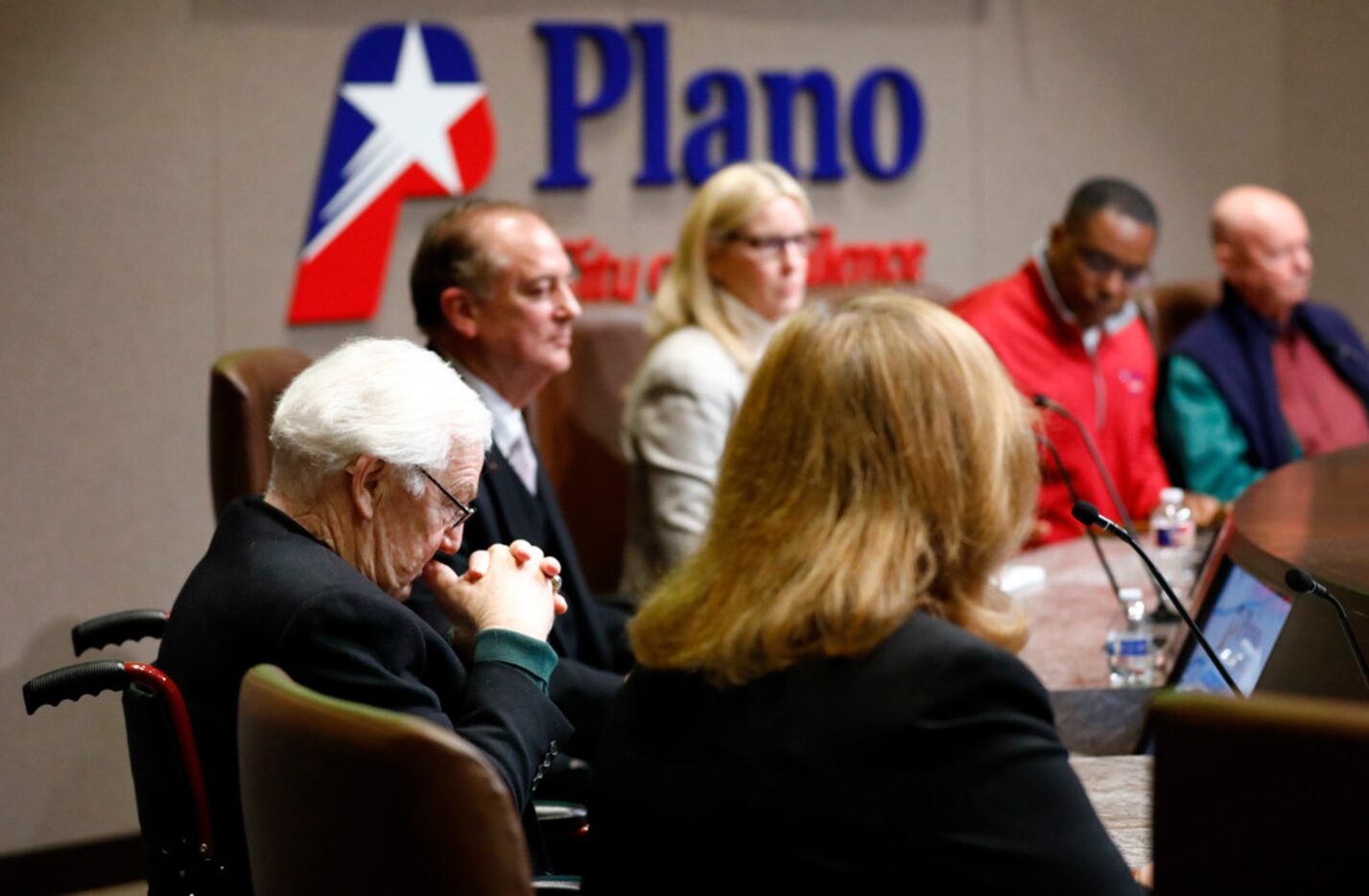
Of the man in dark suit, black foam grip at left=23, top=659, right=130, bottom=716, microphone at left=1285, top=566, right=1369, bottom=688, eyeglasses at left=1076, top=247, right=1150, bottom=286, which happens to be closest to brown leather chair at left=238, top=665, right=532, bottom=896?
black foam grip at left=23, top=659, right=130, bottom=716

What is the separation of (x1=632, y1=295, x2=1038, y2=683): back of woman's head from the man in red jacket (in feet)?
8.38

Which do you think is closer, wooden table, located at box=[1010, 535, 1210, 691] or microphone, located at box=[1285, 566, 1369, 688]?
microphone, located at box=[1285, 566, 1369, 688]

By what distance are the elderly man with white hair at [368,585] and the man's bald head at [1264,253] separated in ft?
9.93

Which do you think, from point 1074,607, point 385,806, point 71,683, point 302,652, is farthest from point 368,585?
point 1074,607

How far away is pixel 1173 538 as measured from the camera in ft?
10.4

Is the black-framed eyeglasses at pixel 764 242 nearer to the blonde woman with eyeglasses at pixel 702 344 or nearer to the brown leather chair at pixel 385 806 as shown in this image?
the blonde woman with eyeglasses at pixel 702 344

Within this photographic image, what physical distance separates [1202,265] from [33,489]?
3573 mm

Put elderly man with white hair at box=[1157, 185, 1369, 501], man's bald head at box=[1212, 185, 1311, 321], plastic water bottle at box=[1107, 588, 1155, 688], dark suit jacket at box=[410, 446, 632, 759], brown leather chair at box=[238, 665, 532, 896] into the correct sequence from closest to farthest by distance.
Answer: brown leather chair at box=[238, 665, 532, 896], plastic water bottle at box=[1107, 588, 1155, 688], dark suit jacket at box=[410, 446, 632, 759], elderly man with white hair at box=[1157, 185, 1369, 501], man's bald head at box=[1212, 185, 1311, 321]

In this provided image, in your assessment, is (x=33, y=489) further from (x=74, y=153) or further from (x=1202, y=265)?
(x=1202, y=265)

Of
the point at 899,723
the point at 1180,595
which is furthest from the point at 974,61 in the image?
the point at 899,723

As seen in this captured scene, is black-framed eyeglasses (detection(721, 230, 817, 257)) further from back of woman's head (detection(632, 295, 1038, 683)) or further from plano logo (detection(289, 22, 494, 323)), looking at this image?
back of woman's head (detection(632, 295, 1038, 683))

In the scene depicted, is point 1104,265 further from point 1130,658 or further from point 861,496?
point 861,496

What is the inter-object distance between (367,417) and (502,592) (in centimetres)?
27

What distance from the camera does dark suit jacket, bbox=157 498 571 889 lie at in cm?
159
